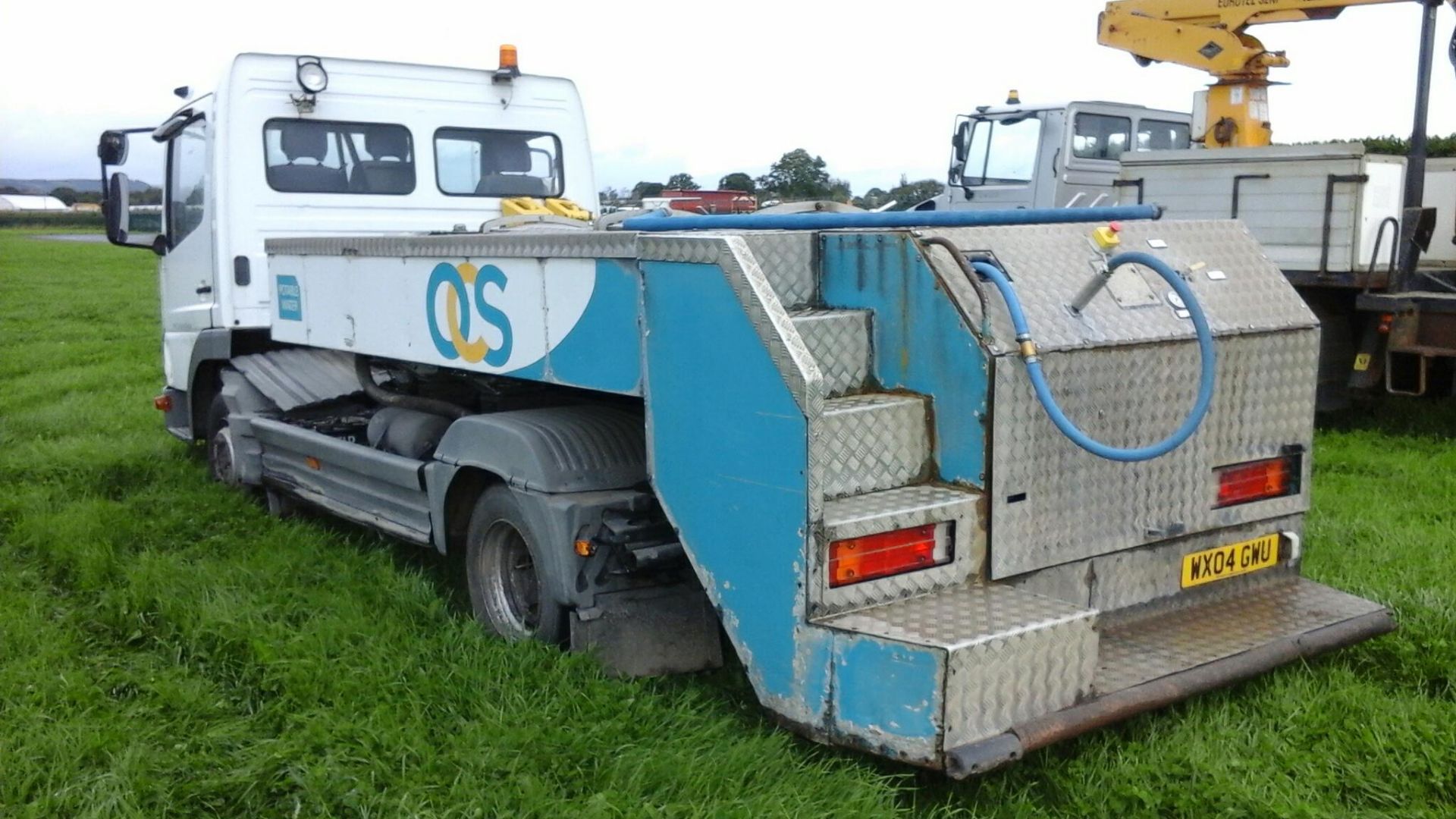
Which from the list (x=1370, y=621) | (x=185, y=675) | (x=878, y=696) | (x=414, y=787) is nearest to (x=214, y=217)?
(x=185, y=675)

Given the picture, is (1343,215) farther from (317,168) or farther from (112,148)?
(112,148)

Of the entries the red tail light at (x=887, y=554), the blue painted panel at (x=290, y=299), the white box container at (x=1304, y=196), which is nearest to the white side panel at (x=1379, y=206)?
the white box container at (x=1304, y=196)

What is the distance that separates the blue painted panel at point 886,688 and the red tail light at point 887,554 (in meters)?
0.19

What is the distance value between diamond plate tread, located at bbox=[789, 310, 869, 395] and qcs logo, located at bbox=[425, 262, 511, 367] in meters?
1.19

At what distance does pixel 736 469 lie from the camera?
3.45m

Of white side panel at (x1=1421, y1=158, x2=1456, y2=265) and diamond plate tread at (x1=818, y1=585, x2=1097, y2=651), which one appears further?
white side panel at (x1=1421, y1=158, x2=1456, y2=265)

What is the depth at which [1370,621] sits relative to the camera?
4125mm

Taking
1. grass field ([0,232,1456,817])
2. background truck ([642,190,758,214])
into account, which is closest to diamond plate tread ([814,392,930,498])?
grass field ([0,232,1456,817])

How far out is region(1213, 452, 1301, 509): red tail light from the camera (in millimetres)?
4172

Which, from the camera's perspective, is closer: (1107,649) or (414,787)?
(414,787)

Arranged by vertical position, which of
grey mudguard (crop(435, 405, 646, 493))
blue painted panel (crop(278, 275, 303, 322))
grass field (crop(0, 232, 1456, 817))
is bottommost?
grass field (crop(0, 232, 1456, 817))

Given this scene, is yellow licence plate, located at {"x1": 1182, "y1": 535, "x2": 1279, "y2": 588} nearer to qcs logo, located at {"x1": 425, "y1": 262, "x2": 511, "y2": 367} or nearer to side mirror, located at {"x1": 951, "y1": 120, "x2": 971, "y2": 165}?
qcs logo, located at {"x1": 425, "y1": 262, "x2": 511, "y2": 367}

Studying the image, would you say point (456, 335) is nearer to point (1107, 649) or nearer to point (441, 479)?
point (441, 479)

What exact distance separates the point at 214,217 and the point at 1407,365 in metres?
7.16
